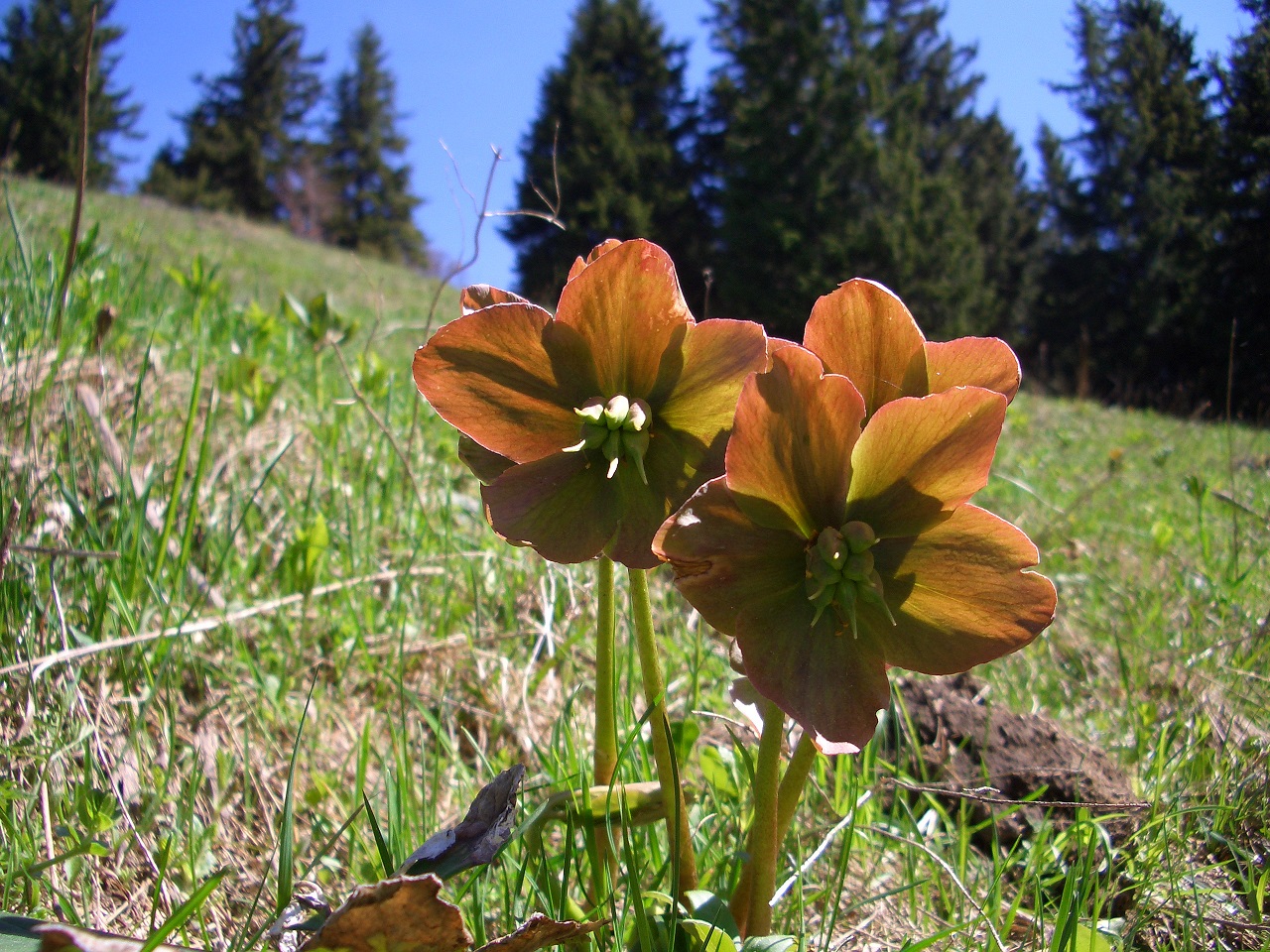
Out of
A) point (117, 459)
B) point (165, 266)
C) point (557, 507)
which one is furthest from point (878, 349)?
point (165, 266)

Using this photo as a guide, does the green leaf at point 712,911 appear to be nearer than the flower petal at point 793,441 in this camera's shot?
No

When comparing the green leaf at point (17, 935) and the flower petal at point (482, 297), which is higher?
the flower petal at point (482, 297)

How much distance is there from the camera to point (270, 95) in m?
42.6

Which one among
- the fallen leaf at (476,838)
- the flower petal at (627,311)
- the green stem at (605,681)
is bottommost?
the fallen leaf at (476,838)

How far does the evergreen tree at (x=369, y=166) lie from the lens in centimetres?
4494

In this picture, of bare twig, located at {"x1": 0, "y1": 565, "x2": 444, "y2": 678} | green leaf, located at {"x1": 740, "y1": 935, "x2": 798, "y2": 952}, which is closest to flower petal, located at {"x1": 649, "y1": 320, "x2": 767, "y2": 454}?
green leaf, located at {"x1": 740, "y1": 935, "x2": 798, "y2": 952}

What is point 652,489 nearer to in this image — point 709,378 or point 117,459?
point 709,378

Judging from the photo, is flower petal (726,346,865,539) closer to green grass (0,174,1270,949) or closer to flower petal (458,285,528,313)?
flower petal (458,285,528,313)

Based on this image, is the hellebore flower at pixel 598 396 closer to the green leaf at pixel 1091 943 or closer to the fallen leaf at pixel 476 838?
the fallen leaf at pixel 476 838

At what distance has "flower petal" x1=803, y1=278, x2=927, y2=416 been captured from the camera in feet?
2.60

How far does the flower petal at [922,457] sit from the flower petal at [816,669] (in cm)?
11

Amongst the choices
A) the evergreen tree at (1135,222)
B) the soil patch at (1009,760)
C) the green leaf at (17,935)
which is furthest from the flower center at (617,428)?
the evergreen tree at (1135,222)

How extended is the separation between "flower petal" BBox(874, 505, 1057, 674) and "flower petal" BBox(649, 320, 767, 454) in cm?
20

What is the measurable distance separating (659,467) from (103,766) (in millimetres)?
1114
